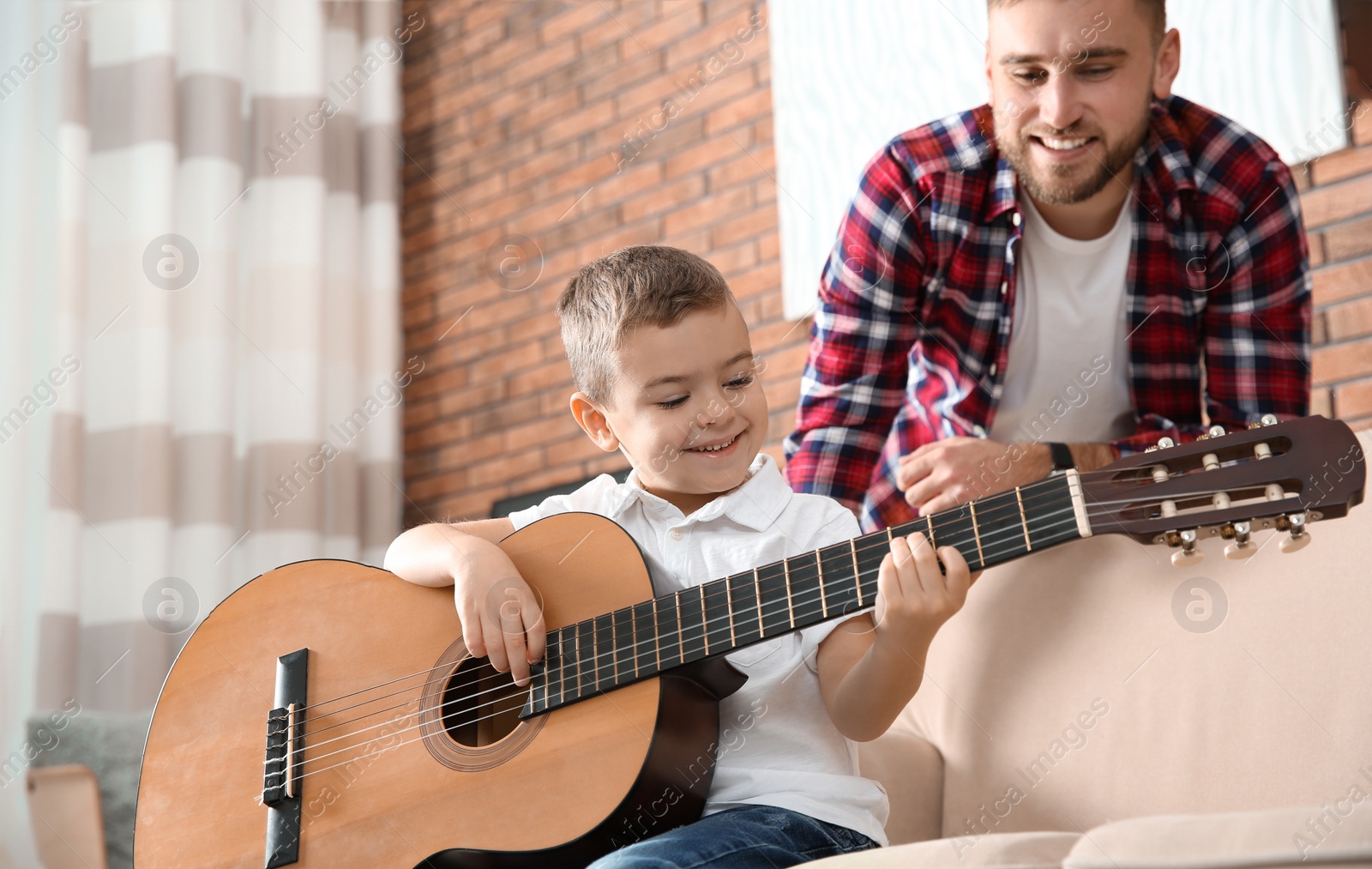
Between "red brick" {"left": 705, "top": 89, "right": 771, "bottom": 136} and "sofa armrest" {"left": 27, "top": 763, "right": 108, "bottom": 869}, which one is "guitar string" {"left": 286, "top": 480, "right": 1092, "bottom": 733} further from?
"red brick" {"left": 705, "top": 89, "right": 771, "bottom": 136}

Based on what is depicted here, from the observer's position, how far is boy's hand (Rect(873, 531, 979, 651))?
3.77 feet

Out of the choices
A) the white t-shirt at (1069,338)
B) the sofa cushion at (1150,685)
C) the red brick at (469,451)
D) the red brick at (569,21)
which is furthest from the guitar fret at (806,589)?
the red brick at (569,21)

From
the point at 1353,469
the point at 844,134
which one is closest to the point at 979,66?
the point at 844,134

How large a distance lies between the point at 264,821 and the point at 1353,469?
45.6 inches

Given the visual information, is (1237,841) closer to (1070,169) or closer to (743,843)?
(743,843)

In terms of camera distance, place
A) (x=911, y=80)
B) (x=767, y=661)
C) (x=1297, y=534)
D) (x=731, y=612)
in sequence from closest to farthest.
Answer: (x=1297, y=534) → (x=731, y=612) → (x=767, y=661) → (x=911, y=80)

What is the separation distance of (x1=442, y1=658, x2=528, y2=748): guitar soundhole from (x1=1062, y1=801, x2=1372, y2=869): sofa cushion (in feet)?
2.21

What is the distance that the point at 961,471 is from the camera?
1.51 m

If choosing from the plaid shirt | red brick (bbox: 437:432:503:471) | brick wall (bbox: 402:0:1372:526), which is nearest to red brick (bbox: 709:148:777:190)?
brick wall (bbox: 402:0:1372:526)

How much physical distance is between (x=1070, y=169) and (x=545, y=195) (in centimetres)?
201

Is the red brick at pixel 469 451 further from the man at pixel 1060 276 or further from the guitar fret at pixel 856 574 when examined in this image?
the guitar fret at pixel 856 574

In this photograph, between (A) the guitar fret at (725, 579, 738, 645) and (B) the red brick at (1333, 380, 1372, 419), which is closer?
(A) the guitar fret at (725, 579, 738, 645)

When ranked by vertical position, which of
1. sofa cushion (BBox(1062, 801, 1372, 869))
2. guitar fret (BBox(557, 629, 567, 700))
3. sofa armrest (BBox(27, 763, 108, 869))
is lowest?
sofa armrest (BBox(27, 763, 108, 869))

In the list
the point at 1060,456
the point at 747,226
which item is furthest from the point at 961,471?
the point at 747,226
